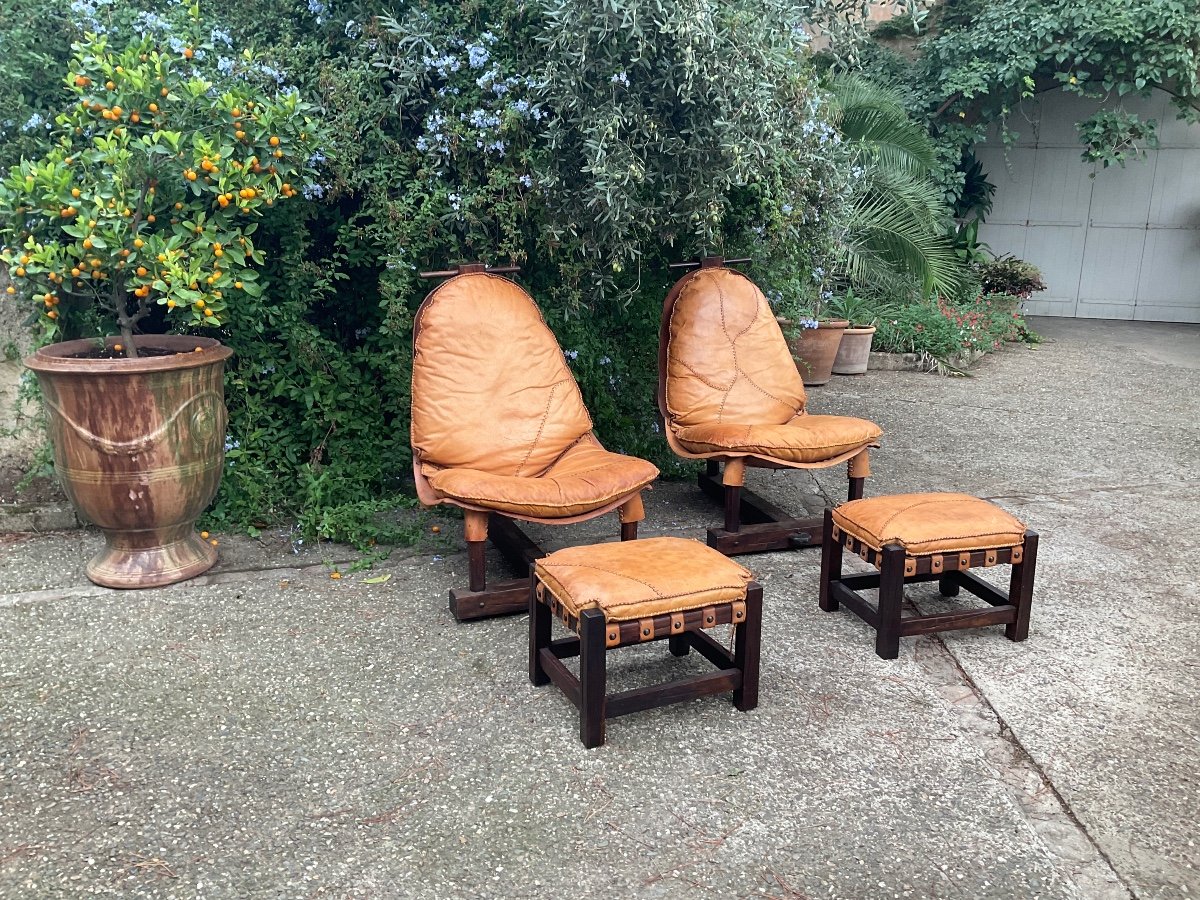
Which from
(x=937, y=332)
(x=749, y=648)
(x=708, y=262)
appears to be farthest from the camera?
(x=937, y=332)

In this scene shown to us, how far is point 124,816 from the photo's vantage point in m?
2.36

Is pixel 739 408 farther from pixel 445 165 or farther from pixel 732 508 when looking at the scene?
pixel 445 165

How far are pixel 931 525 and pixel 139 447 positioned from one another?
8.94ft

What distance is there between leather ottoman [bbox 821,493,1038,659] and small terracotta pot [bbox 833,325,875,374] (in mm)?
4616

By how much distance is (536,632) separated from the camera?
9.73 feet

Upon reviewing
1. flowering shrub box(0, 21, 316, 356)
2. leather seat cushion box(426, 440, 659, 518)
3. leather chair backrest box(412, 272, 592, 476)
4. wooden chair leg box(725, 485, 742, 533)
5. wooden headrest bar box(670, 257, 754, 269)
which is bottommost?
wooden chair leg box(725, 485, 742, 533)

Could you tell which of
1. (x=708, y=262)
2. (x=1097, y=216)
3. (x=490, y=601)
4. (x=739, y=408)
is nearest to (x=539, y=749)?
(x=490, y=601)

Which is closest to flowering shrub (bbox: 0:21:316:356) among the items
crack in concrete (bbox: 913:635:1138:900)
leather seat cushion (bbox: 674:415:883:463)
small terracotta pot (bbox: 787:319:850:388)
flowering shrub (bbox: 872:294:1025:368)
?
leather seat cushion (bbox: 674:415:883:463)

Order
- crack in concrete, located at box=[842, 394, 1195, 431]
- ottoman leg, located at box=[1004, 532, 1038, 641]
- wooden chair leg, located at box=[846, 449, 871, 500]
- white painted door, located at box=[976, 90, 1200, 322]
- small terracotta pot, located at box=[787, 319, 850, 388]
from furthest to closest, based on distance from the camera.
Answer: white painted door, located at box=[976, 90, 1200, 322] → small terracotta pot, located at box=[787, 319, 850, 388] → crack in concrete, located at box=[842, 394, 1195, 431] → wooden chair leg, located at box=[846, 449, 871, 500] → ottoman leg, located at box=[1004, 532, 1038, 641]

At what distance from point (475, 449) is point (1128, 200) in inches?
406

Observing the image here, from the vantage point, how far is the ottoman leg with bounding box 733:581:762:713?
9.13 ft

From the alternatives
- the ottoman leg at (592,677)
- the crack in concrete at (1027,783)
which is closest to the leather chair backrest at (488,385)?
the ottoman leg at (592,677)

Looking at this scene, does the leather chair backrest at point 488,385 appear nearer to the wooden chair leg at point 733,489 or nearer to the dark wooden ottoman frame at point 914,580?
the wooden chair leg at point 733,489

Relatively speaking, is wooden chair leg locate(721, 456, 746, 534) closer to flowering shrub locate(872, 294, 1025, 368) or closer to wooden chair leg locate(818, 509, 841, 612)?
wooden chair leg locate(818, 509, 841, 612)
